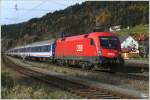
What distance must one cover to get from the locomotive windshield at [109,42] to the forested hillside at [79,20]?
13.6 metres

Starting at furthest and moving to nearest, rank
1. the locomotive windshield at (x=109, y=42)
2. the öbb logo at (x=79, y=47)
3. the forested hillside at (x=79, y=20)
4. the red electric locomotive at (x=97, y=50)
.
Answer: the forested hillside at (x=79, y=20) → the öbb logo at (x=79, y=47) → the locomotive windshield at (x=109, y=42) → the red electric locomotive at (x=97, y=50)

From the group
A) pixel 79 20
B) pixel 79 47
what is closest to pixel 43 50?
pixel 79 20

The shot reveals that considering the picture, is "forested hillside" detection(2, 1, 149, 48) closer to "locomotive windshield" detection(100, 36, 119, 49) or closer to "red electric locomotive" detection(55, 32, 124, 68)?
"red electric locomotive" detection(55, 32, 124, 68)

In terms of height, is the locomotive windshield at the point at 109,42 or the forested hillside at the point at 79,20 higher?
the forested hillside at the point at 79,20

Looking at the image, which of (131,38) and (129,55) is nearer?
(129,55)

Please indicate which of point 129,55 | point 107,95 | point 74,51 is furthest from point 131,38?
point 107,95

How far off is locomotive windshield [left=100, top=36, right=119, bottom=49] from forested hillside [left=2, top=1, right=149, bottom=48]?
13.6 m

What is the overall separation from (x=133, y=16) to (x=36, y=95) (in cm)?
9715

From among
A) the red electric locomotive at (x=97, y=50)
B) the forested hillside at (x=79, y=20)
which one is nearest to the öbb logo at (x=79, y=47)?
the red electric locomotive at (x=97, y=50)

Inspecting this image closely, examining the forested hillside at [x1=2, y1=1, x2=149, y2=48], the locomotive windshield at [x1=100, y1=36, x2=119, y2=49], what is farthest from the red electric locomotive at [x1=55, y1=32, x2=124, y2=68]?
the forested hillside at [x1=2, y1=1, x2=149, y2=48]

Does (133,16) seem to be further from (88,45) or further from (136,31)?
(88,45)

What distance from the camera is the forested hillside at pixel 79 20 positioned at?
6147 centimetres

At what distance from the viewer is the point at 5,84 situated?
16500mm

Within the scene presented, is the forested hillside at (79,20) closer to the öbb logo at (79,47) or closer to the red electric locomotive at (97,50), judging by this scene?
the öbb logo at (79,47)
